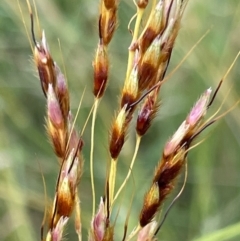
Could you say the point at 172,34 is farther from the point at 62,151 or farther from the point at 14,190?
the point at 14,190

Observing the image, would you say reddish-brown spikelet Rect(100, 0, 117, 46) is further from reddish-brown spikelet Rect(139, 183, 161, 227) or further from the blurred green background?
the blurred green background

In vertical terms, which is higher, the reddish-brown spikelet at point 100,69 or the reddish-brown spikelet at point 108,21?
the reddish-brown spikelet at point 108,21

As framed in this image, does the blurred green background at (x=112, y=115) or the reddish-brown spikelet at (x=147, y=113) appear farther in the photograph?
the blurred green background at (x=112, y=115)

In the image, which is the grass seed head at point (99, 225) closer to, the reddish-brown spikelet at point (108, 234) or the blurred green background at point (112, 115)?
the reddish-brown spikelet at point (108, 234)

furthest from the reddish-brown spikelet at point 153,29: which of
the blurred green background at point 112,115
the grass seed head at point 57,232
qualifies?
the blurred green background at point 112,115

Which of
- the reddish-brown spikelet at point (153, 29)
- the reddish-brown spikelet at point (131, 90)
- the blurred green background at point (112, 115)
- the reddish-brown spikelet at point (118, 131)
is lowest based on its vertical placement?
the blurred green background at point (112, 115)

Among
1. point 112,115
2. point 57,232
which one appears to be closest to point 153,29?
point 57,232

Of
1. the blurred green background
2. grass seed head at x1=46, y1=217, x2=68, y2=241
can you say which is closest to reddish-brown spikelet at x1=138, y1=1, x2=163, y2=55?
grass seed head at x1=46, y1=217, x2=68, y2=241

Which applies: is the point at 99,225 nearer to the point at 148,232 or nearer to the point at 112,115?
the point at 148,232

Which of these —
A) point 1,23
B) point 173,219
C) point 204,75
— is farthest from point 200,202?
point 1,23
